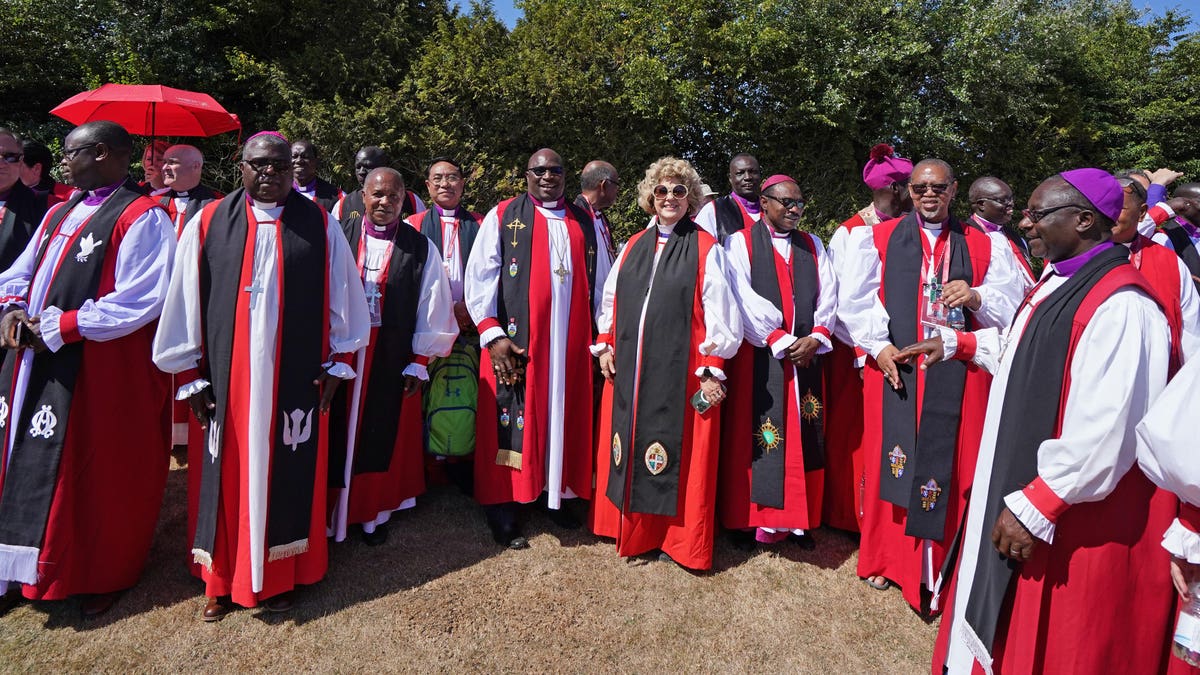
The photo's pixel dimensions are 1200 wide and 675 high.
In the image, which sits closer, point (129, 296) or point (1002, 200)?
point (129, 296)

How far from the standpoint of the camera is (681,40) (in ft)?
35.4

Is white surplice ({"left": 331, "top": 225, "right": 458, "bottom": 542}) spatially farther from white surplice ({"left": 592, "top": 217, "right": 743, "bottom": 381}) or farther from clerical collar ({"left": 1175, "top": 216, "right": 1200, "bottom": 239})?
clerical collar ({"left": 1175, "top": 216, "right": 1200, "bottom": 239})

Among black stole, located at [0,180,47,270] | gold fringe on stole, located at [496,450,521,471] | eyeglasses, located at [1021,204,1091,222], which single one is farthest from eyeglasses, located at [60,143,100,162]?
eyeglasses, located at [1021,204,1091,222]

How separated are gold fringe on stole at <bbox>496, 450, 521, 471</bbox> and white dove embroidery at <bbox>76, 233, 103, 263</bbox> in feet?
8.37

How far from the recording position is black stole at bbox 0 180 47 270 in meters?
4.22

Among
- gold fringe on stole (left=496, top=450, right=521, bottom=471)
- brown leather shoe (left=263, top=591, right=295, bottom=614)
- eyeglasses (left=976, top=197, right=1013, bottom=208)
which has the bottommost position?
brown leather shoe (left=263, top=591, right=295, bottom=614)

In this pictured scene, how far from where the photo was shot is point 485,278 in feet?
15.1

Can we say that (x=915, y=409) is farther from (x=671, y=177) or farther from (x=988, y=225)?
(x=988, y=225)

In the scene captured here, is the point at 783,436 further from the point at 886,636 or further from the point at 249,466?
the point at 249,466

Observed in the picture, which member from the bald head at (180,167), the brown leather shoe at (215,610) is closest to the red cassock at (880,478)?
the brown leather shoe at (215,610)

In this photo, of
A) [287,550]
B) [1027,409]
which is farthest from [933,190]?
[287,550]

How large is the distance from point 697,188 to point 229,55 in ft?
35.8

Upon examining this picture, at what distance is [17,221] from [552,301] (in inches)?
135

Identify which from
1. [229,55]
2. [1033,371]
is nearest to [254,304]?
[1033,371]
